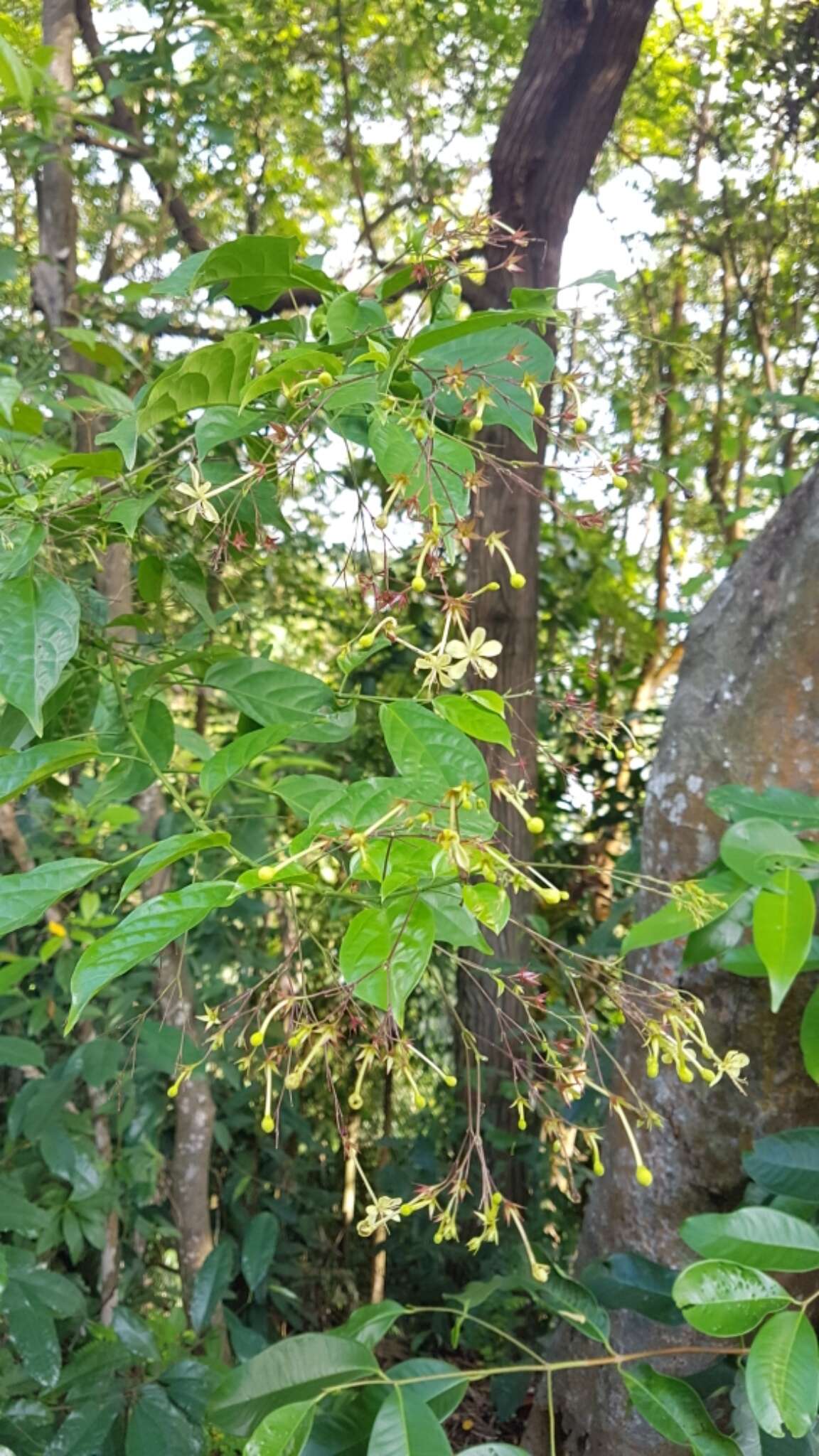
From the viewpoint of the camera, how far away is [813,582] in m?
0.84

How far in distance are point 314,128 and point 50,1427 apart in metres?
2.51

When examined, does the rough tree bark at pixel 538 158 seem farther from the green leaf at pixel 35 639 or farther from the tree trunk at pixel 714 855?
the green leaf at pixel 35 639

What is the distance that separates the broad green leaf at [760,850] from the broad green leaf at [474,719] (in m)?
0.19

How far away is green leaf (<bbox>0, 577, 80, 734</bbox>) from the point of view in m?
0.45

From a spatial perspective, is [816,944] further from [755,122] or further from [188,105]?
[755,122]

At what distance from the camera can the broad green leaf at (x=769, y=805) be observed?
25.2 inches

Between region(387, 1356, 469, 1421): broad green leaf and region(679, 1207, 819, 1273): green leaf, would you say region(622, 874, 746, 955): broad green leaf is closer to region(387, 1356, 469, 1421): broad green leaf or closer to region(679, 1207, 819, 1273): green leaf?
region(679, 1207, 819, 1273): green leaf

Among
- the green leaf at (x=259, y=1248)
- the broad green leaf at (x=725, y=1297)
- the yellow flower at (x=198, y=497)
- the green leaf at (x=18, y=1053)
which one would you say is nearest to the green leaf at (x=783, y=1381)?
the broad green leaf at (x=725, y=1297)

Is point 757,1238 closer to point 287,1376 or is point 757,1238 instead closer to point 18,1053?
point 287,1376

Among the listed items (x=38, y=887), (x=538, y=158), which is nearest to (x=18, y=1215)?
Result: (x=38, y=887)

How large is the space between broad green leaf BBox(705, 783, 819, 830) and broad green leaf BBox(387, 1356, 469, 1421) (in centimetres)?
37

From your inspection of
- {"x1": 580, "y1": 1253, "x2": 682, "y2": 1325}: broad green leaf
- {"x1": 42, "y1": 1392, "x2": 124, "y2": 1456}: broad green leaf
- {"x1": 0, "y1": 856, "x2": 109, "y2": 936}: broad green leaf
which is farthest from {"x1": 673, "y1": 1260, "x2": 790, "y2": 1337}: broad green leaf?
{"x1": 42, "y1": 1392, "x2": 124, "y2": 1456}: broad green leaf

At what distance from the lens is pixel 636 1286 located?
74 centimetres

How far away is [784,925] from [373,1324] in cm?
38
